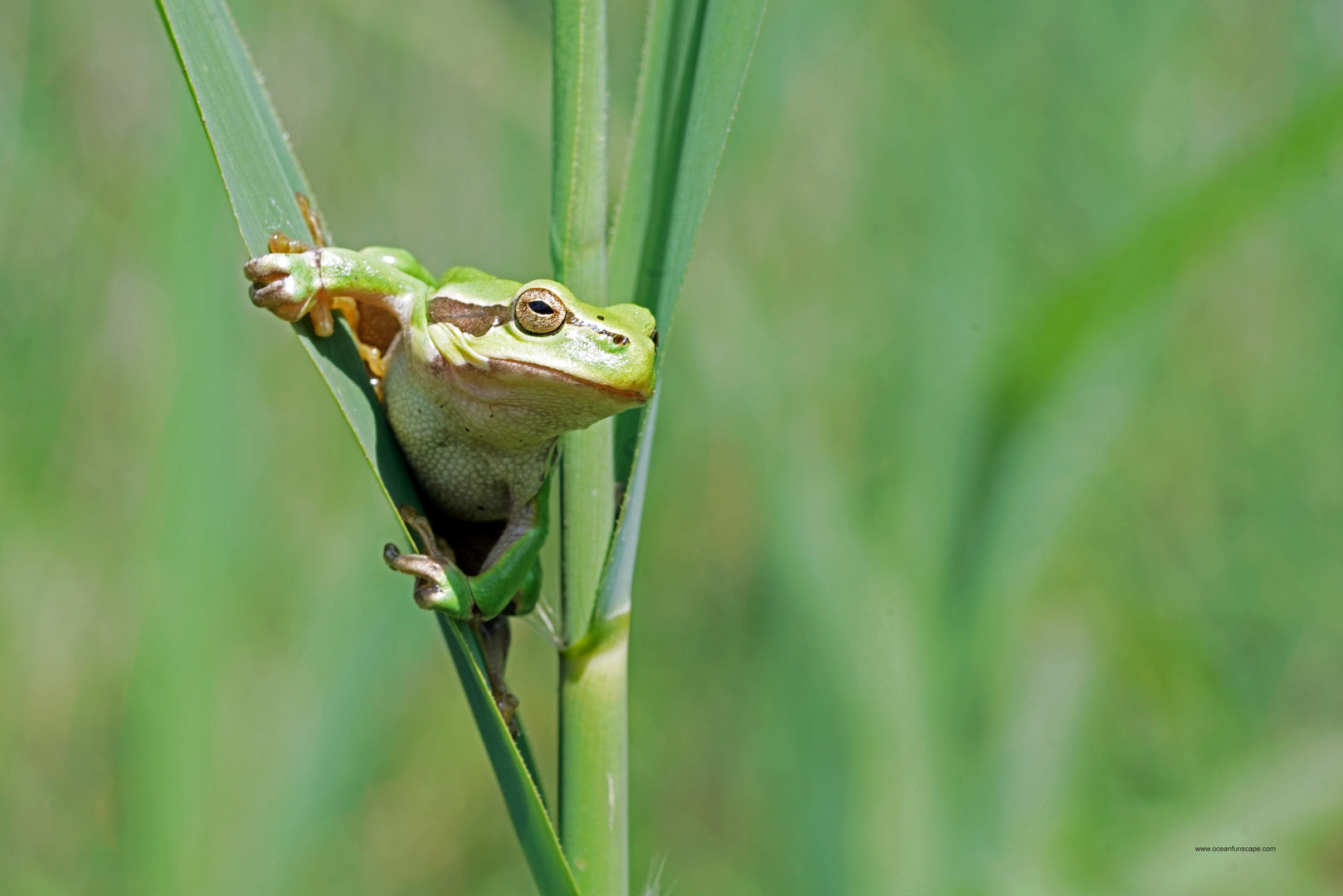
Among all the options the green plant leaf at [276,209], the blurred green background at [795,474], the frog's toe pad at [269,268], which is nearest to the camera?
the green plant leaf at [276,209]

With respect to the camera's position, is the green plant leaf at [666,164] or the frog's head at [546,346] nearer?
the green plant leaf at [666,164]

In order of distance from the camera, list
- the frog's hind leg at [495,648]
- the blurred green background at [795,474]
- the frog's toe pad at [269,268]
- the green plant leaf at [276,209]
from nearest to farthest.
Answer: the green plant leaf at [276,209], the frog's toe pad at [269,268], the frog's hind leg at [495,648], the blurred green background at [795,474]

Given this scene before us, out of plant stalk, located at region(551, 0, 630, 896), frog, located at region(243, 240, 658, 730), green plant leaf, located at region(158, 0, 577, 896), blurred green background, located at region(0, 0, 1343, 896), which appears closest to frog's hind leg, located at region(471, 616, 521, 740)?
frog, located at region(243, 240, 658, 730)

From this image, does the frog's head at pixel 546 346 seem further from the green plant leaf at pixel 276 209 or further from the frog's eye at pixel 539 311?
the green plant leaf at pixel 276 209

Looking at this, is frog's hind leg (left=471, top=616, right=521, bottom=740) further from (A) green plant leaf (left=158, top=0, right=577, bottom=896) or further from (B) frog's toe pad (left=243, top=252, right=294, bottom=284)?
(B) frog's toe pad (left=243, top=252, right=294, bottom=284)

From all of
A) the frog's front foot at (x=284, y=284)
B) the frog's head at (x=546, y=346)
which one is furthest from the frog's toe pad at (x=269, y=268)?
the frog's head at (x=546, y=346)

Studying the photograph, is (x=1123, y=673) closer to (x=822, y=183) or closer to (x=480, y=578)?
(x=822, y=183)

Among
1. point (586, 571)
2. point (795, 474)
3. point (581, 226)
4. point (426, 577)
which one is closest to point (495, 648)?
point (426, 577)
